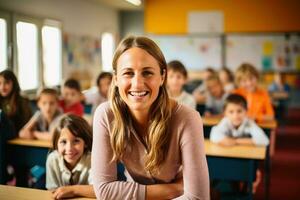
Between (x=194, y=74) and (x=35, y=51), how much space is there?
12.8 ft

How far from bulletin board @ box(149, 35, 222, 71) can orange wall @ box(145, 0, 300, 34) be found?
205mm

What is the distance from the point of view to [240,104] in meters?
3.28

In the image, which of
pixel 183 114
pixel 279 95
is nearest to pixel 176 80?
pixel 183 114

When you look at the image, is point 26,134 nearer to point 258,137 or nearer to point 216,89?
point 258,137

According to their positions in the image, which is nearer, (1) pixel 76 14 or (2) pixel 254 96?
(2) pixel 254 96

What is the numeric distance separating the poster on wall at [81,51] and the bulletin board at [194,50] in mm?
1388

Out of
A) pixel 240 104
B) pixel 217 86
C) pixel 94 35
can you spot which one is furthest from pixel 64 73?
pixel 240 104

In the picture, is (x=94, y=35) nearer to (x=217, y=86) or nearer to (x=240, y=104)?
(x=217, y=86)

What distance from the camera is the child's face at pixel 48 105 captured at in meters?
3.38

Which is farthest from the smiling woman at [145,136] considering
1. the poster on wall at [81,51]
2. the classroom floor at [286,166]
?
the poster on wall at [81,51]

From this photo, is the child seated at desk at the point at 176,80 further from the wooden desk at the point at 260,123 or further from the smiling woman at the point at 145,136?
the smiling woman at the point at 145,136

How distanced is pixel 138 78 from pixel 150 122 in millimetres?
192

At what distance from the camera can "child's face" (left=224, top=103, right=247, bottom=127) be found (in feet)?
10.6

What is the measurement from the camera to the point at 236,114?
3230 mm
